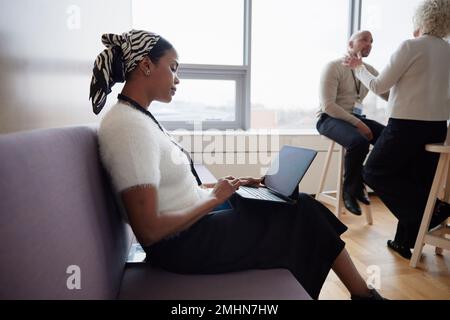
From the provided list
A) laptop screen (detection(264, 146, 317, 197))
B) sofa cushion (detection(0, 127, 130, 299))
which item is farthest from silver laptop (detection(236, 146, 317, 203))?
sofa cushion (detection(0, 127, 130, 299))

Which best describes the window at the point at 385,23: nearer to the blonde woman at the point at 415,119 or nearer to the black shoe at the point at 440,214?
the blonde woman at the point at 415,119

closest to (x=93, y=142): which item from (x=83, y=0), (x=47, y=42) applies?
(x=47, y=42)

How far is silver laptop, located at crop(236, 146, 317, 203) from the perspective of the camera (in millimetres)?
1091

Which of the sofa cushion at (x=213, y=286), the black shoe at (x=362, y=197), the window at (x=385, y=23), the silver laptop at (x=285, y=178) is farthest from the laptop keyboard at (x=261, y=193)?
the window at (x=385, y=23)

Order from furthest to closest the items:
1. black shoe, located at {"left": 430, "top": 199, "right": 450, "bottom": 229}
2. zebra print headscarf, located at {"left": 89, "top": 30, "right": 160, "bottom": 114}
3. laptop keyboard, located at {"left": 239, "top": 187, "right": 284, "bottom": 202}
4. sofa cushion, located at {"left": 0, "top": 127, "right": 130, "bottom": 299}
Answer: black shoe, located at {"left": 430, "top": 199, "right": 450, "bottom": 229} < laptop keyboard, located at {"left": 239, "top": 187, "right": 284, "bottom": 202} < zebra print headscarf, located at {"left": 89, "top": 30, "right": 160, "bottom": 114} < sofa cushion, located at {"left": 0, "top": 127, "right": 130, "bottom": 299}

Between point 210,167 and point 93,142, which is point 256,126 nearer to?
point 210,167

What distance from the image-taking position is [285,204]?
3.45 feet

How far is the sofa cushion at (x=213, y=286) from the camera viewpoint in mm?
850

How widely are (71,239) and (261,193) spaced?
698 mm

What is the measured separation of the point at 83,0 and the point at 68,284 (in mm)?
1183

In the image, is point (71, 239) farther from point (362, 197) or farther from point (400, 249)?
point (362, 197)

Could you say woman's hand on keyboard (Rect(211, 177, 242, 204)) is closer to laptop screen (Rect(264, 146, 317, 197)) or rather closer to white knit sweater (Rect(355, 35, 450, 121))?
laptop screen (Rect(264, 146, 317, 197))

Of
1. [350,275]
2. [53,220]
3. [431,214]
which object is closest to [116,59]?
[53,220]

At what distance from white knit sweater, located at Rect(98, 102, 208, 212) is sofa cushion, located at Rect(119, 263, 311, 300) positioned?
21cm
